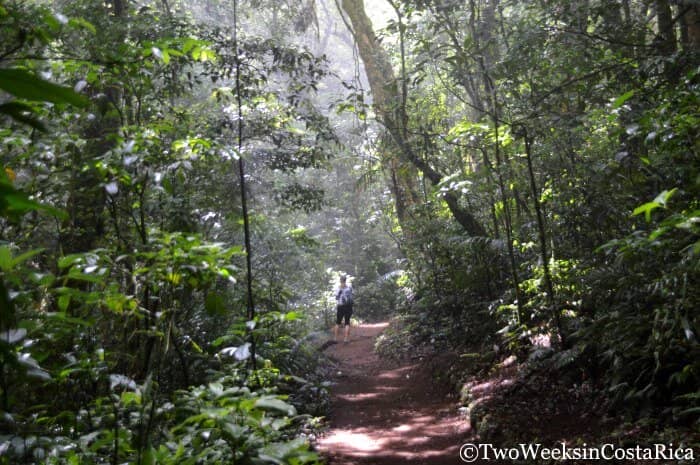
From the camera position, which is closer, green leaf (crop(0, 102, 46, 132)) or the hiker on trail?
green leaf (crop(0, 102, 46, 132))

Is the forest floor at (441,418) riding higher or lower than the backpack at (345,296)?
lower

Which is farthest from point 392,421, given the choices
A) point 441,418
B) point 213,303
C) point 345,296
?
point 345,296

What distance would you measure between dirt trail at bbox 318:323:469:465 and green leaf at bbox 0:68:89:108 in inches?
178

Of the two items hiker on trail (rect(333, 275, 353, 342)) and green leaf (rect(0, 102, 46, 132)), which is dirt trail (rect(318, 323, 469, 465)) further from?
green leaf (rect(0, 102, 46, 132))

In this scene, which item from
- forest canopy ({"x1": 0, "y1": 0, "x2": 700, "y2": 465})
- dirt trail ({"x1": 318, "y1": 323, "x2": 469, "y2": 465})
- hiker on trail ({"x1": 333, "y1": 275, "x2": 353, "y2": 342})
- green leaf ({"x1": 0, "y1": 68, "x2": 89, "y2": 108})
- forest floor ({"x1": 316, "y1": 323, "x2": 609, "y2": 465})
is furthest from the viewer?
hiker on trail ({"x1": 333, "y1": 275, "x2": 353, "y2": 342})

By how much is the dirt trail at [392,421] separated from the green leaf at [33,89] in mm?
4511

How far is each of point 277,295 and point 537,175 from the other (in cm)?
437

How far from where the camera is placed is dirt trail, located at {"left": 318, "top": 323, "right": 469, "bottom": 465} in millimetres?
4914

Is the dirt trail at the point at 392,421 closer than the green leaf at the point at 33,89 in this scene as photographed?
No

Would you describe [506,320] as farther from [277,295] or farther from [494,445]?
[277,295]

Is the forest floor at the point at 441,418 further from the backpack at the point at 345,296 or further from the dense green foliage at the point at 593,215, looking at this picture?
the backpack at the point at 345,296

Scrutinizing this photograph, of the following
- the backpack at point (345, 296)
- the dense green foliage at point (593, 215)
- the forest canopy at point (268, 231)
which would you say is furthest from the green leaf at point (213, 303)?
the backpack at point (345, 296)

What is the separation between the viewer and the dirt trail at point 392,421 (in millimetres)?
4914

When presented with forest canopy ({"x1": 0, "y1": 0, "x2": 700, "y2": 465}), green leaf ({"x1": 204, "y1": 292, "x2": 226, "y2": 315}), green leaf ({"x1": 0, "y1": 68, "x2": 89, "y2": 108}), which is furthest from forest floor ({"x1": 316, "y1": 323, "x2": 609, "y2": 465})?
green leaf ({"x1": 0, "y1": 68, "x2": 89, "y2": 108})
